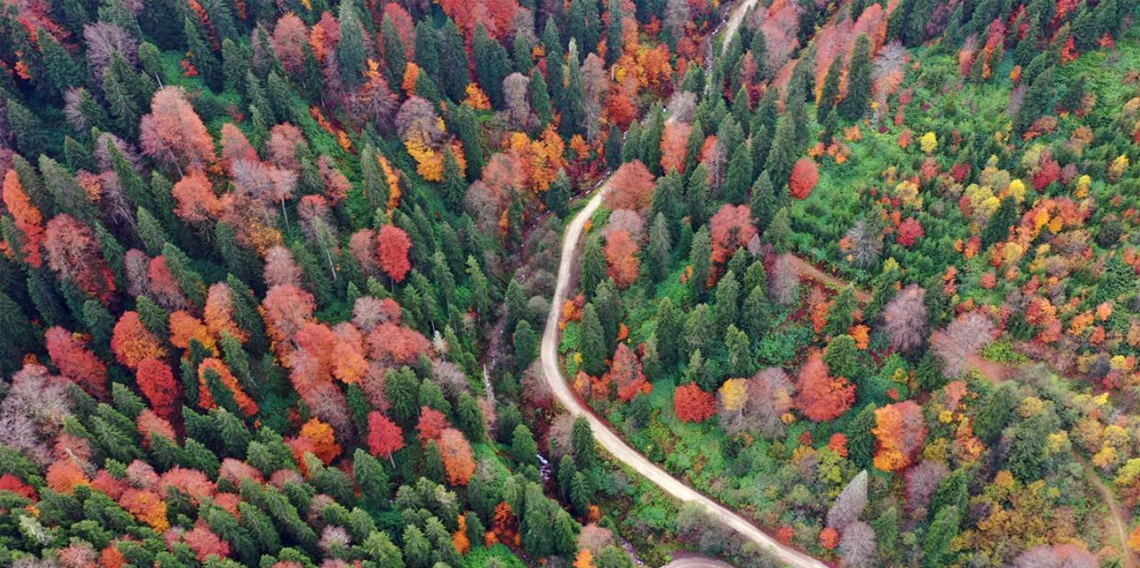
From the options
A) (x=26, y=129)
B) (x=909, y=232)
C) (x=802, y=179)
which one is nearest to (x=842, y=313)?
(x=909, y=232)

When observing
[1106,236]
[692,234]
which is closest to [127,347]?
[692,234]

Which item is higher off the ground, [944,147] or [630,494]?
[944,147]

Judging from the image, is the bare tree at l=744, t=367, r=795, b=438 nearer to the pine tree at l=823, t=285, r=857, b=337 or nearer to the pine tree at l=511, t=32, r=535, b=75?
the pine tree at l=823, t=285, r=857, b=337

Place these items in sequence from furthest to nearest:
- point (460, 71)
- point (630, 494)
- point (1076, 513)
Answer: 1. point (460, 71)
2. point (630, 494)
3. point (1076, 513)

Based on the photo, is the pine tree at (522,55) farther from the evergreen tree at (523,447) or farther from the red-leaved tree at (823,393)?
the red-leaved tree at (823,393)

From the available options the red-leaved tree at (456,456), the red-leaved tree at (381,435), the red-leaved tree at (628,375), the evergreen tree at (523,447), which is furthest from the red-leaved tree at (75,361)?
the red-leaved tree at (628,375)

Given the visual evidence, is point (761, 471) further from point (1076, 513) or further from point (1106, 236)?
point (1106, 236)

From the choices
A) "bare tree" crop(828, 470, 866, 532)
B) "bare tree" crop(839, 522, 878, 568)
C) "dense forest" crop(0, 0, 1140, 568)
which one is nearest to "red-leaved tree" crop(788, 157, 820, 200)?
"dense forest" crop(0, 0, 1140, 568)
